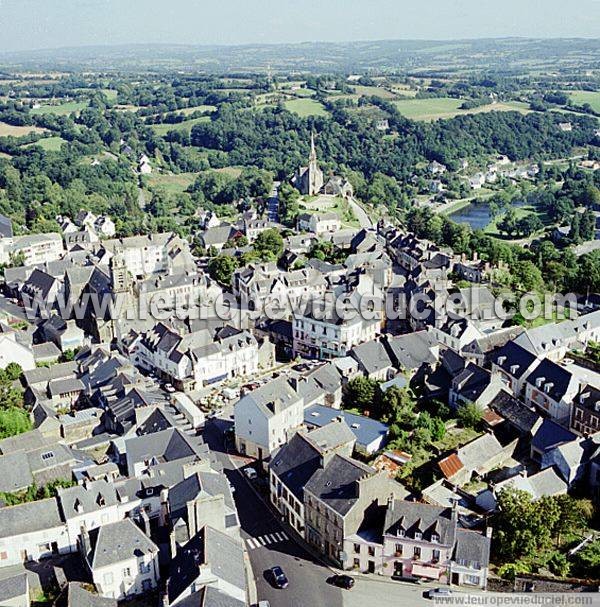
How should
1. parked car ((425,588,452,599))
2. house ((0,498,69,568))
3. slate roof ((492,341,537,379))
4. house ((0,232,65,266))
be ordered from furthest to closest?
1. house ((0,232,65,266))
2. slate roof ((492,341,537,379))
3. house ((0,498,69,568))
4. parked car ((425,588,452,599))

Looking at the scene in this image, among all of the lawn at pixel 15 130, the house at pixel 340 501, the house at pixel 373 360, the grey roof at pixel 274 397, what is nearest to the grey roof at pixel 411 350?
the house at pixel 373 360

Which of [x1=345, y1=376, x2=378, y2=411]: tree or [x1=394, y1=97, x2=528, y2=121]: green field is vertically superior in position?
[x1=394, y1=97, x2=528, y2=121]: green field

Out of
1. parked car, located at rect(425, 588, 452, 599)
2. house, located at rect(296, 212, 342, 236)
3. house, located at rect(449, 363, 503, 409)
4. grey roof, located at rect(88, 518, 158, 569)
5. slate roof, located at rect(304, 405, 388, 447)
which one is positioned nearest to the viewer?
grey roof, located at rect(88, 518, 158, 569)

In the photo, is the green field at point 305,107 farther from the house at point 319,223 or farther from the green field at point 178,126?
the house at point 319,223

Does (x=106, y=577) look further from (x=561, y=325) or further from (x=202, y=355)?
(x=561, y=325)

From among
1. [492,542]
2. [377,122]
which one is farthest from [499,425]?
[377,122]

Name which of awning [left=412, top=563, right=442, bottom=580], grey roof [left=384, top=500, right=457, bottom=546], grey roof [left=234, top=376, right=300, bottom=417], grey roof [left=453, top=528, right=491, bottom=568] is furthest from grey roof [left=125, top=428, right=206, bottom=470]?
grey roof [left=453, top=528, right=491, bottom=568]

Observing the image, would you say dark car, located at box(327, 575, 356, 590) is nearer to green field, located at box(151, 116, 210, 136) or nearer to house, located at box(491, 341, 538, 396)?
house, located at box(491, 341, 538, 396)
